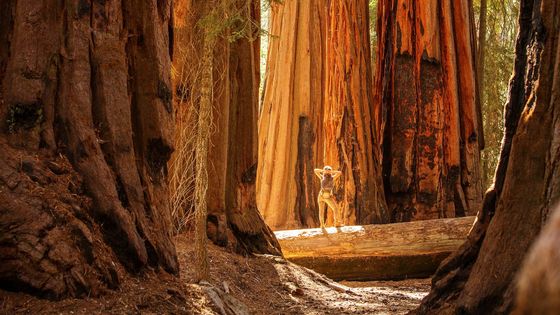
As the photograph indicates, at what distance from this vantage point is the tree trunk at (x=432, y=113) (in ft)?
47.1

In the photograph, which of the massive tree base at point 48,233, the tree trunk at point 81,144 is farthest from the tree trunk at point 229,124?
the massive tree base at point 48,233

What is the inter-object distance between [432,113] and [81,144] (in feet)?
32.3

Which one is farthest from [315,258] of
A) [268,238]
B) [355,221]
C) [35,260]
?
[35,260]

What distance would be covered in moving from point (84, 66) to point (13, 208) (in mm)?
1174

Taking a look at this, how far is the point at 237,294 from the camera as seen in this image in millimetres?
7348

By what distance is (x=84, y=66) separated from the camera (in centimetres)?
550

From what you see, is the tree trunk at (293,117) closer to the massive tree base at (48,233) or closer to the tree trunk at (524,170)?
the tree trunk at (524,170)

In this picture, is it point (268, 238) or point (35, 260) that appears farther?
point (268, 238)

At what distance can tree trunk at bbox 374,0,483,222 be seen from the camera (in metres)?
14.4

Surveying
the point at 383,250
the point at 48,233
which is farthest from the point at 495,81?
the point at 48,233

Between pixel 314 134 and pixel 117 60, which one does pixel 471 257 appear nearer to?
pixel 117 60

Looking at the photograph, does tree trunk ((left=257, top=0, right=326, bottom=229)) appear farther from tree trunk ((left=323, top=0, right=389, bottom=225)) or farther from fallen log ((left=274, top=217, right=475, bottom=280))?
fallen log ((left=274, top=217, right=475, bottom=280))

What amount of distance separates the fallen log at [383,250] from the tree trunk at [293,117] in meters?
6.10

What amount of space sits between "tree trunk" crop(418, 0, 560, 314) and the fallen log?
5268 mm
